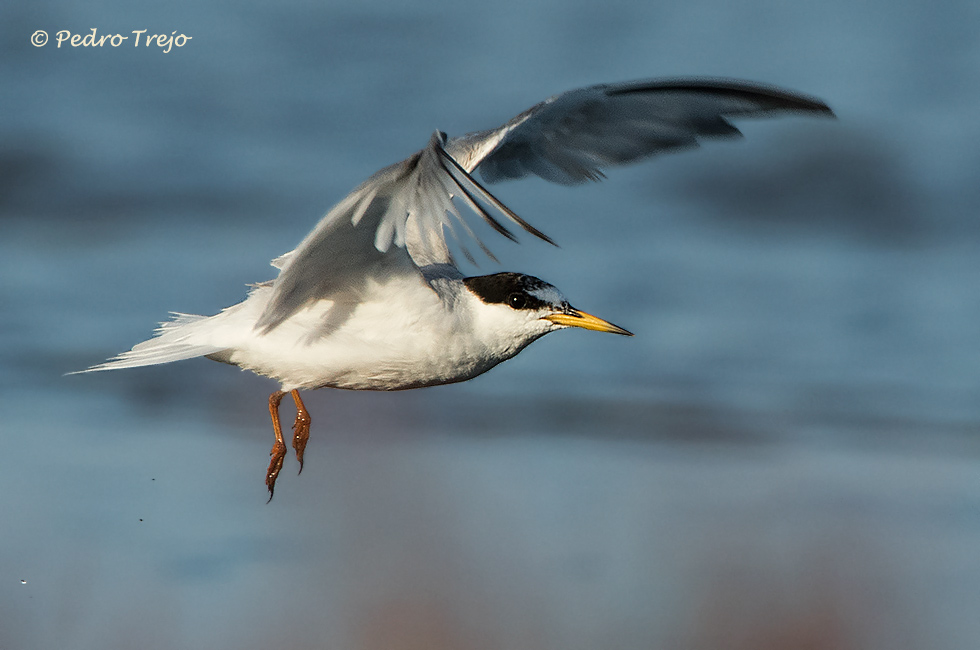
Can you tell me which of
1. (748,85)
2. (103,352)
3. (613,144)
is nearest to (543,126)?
(613,144)

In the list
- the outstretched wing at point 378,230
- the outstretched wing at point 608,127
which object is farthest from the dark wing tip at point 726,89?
the outstretched wing at point 378,230

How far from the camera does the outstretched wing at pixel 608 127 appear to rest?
596 cm

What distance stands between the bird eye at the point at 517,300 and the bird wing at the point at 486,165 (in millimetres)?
468

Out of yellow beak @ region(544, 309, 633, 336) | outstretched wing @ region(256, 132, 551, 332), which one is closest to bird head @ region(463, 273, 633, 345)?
yellow beak @ region(544, 309, 633, 336)

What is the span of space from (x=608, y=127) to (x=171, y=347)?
2516mm

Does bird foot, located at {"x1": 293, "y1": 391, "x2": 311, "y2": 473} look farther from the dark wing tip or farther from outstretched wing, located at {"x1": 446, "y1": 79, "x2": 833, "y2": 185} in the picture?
the dark wing tip

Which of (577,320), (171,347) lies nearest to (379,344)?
(577,320)

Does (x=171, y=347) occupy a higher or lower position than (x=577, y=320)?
lower

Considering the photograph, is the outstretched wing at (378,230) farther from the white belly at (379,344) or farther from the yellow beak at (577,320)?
the yellow beak at (577,320)

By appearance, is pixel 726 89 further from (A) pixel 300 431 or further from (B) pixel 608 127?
(A) pixel 300 431

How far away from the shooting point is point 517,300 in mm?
5684

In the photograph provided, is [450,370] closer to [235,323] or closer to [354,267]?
[354,267]

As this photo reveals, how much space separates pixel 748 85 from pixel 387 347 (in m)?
2.13

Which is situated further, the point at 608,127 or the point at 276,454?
the point at 608,127
